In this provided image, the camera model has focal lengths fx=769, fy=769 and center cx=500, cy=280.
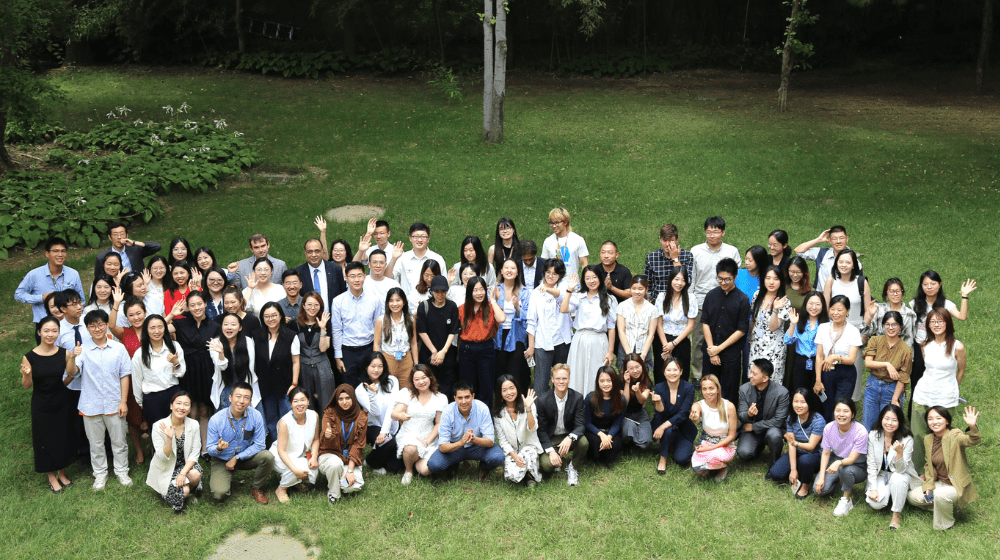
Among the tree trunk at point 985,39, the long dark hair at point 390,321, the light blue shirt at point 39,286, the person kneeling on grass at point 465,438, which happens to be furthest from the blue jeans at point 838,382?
the tree trunk at point 985,39

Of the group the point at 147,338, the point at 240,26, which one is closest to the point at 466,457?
the point at 147,338

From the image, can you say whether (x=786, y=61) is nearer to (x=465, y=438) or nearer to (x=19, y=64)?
(x=465, y=438)

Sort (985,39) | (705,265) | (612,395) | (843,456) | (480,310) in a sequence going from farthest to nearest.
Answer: (985,39) < (705,265) < (480,310) < (612,395) < (843,456)

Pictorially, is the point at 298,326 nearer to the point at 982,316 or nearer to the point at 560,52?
the point at 982,316

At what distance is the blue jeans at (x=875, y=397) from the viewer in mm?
7203

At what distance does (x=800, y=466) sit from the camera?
6844 millimetres

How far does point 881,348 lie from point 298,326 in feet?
18.4

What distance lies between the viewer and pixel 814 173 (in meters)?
15.4

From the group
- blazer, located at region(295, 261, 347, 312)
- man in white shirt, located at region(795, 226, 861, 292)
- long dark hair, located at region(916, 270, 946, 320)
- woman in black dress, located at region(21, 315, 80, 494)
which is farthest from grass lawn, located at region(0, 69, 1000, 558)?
blazer, located at region(295, 261, 347, 312)

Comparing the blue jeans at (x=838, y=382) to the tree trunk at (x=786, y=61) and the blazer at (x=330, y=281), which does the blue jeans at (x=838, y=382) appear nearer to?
the blazer at (x=330, y=281)

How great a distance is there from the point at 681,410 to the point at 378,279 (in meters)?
3.44

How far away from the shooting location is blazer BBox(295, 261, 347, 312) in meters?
8.44

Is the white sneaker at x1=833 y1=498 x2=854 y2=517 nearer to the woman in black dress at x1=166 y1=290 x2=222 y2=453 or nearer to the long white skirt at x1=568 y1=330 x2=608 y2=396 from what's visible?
the long white skirt at x1=568 y1=330 x2=608 y2=396

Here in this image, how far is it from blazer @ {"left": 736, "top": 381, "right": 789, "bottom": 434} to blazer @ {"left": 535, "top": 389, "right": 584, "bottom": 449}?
153 cm
